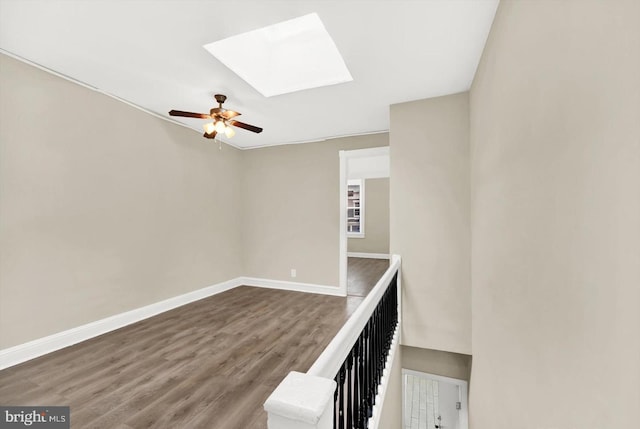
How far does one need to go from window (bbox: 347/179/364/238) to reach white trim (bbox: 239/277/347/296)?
396cm

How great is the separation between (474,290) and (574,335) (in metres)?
1.72

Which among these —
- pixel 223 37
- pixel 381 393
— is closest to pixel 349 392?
pixel 381 393

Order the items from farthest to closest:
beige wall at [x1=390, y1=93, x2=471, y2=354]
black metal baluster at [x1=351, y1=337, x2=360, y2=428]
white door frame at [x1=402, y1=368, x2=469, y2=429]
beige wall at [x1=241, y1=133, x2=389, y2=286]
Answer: beige wall at [x1=241, y1=133, x2=389, y2=286] < white door frame at [x1=402, y1=368, x2=469, y2=429] < beige wall at [x1=390, y1=93, x2=471, y2=354] < black metal baluster at [x1=351, y1=337, x2=360, y2=428]

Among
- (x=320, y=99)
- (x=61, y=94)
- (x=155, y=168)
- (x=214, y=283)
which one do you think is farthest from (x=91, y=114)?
(x=214, y=283)

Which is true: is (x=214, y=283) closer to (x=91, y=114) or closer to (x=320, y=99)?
(x=91, y=114)

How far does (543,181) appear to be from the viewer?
105cm

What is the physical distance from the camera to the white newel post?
59cm

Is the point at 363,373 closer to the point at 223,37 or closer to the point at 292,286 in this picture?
the point at 223,37

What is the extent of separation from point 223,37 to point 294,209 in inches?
119

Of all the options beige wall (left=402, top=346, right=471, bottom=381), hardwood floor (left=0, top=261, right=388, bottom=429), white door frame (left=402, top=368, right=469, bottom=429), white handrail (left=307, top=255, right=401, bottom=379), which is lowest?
white door frame (left=402, top=368, right=469, bottom=429)

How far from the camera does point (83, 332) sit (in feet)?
8.78

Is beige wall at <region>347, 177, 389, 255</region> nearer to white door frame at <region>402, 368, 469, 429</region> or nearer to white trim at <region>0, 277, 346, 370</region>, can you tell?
white trim at <region>0, 277, 346, 370</region>

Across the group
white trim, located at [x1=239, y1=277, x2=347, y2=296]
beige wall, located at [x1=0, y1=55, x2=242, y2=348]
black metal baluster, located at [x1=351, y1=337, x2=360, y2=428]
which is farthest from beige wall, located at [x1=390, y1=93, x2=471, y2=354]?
beige wall, located at [x1=0, y1=55, x2=242, y2=348]

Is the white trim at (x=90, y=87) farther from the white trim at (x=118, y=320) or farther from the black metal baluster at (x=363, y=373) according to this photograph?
the black metal baluster at (x=363, y=373)
